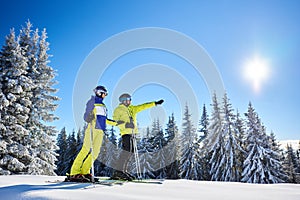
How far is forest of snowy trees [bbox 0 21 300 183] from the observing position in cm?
1375

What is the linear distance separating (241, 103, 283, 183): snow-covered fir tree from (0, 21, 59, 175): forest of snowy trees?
18.1m

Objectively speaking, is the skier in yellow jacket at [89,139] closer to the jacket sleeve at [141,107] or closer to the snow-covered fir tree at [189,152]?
the jacket sleeve at [141,107]

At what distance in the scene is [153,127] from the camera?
35094 millimetres

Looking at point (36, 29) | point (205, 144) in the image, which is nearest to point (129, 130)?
point (36, 29)

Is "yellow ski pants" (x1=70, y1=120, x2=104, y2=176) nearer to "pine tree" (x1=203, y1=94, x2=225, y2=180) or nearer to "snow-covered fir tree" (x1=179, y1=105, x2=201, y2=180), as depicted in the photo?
"pine tree" (x1=203, y1=94, x2=225, y2=180)

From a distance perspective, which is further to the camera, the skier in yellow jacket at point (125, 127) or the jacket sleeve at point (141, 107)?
the jacket sleeve at point (141, 107)

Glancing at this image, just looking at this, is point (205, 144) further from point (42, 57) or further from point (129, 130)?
point (129, 130)

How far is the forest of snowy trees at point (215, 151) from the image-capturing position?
880 inches

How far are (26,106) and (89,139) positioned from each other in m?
12.1

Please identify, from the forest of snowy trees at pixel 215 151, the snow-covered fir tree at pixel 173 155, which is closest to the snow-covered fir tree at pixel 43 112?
the forest of snowy trees at pixel 215 151

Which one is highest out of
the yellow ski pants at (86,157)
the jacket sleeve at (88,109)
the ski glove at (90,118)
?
the jacket sleeve at (88,109)

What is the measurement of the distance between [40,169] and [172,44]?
12.5m

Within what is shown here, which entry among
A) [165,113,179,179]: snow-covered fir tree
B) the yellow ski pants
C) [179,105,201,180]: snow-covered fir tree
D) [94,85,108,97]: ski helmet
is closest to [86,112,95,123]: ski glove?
the yellow ski pants

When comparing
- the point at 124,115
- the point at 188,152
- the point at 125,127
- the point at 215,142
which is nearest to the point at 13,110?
the point at 124,115
